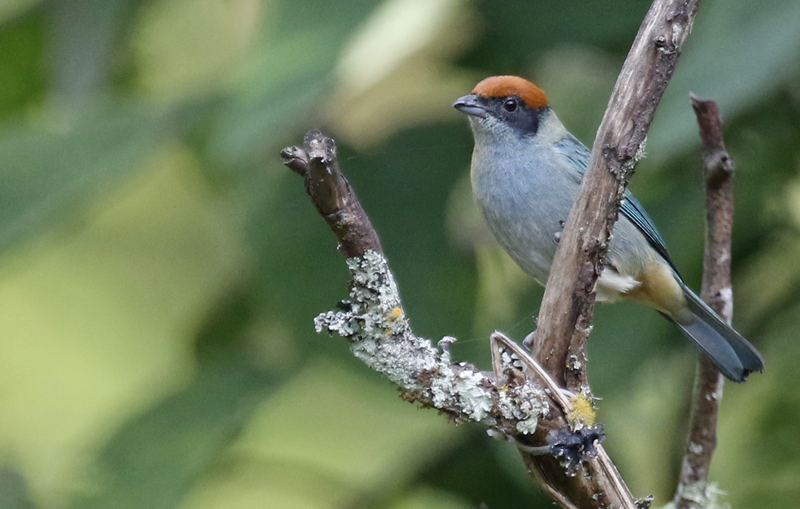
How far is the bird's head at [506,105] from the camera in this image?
254cm

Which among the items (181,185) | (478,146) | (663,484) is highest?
(181,185)

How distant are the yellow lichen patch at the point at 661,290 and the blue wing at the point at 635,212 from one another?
4 centimetres

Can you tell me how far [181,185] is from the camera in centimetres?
348

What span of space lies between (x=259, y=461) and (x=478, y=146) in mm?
1155

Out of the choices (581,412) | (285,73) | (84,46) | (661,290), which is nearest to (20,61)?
(84,46)

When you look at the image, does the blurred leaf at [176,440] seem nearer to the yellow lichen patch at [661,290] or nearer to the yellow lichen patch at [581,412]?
the yellow lichen patch at [661,290]

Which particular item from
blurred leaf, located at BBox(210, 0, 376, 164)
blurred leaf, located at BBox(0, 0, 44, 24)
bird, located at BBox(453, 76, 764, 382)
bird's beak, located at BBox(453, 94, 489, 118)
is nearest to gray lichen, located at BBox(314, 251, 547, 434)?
blurred leaf, located at BBox(210, 0, 376, 164)

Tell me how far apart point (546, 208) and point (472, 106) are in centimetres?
39

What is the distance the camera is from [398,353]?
1.32m

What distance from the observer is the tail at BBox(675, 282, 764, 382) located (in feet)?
6.91

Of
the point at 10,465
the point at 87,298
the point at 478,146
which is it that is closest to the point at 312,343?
the point at 478,146

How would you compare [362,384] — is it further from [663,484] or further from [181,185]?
[181,185]

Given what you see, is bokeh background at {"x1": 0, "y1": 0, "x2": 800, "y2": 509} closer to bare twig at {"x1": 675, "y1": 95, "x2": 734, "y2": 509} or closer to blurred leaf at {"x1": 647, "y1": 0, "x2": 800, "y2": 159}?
blurred leaf at {"x1": 647, "y1": 0, "x2": 800, "y2": 159}

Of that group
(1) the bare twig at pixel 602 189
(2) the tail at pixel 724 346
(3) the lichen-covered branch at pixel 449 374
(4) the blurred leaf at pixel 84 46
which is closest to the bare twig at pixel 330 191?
(3) the lichen-covered branch at pixel 449 374
